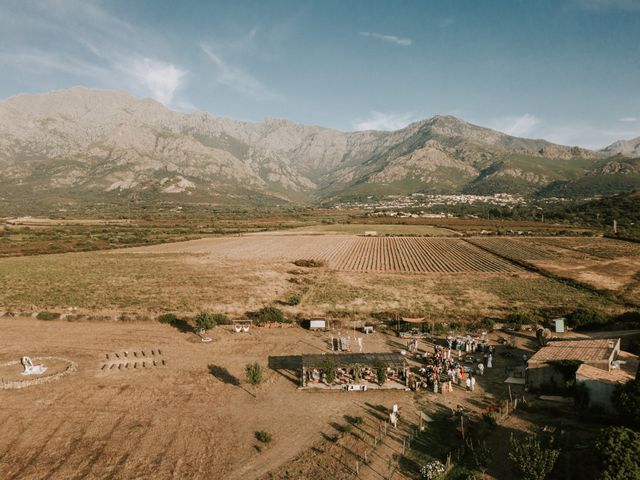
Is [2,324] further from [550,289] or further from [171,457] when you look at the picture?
[550,289]

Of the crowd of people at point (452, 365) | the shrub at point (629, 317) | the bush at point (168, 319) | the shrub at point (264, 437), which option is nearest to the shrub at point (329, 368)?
the crowd of people at point (452, 365)

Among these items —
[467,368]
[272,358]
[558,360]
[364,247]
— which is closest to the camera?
[558,360]

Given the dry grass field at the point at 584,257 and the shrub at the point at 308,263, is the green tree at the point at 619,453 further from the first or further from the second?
the shrub at the point at 308,263

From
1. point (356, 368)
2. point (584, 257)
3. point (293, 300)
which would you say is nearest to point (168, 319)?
point (293, 300)

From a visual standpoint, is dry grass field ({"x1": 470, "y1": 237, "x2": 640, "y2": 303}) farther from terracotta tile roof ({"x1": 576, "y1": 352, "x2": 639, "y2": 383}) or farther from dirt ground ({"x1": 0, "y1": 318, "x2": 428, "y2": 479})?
dirt ground ({"x1": 0, "y1": 318, "x2": 428, "y2": 479})

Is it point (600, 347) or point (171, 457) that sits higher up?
point (600, 347)

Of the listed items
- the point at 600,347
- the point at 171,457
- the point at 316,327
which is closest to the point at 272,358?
the point at 316,327
